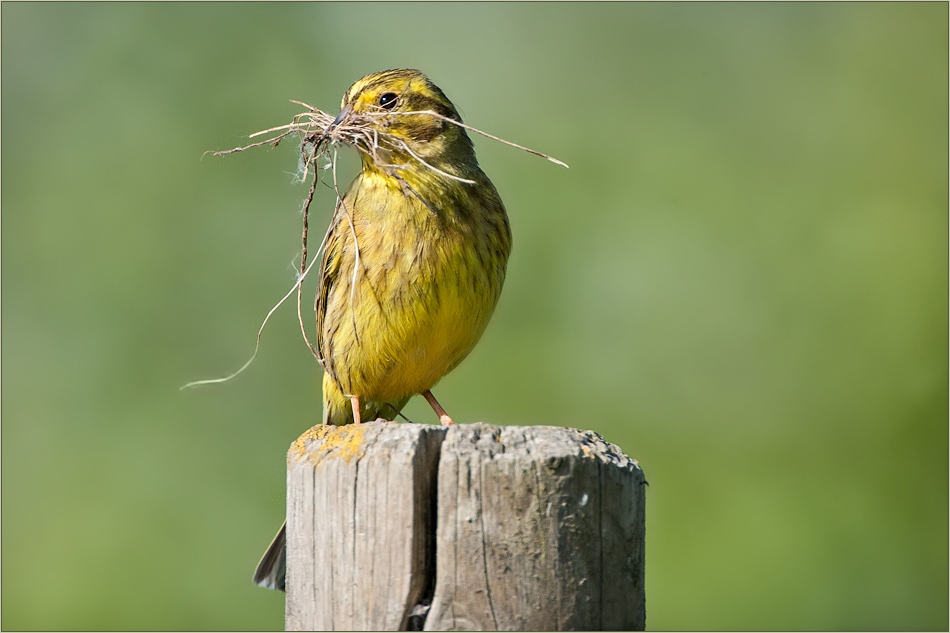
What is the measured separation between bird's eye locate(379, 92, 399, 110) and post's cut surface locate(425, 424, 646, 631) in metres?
2.28

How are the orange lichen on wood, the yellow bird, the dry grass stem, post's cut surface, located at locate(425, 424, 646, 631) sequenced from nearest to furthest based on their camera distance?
post's cut surface, located at locate(425, 424, 646, 631)
the orange lichen on wood
the dry grass stem
the yellow bird

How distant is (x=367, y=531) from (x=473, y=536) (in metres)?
0.29

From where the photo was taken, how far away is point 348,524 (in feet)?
8.16

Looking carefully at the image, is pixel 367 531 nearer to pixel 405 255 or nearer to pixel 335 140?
pixel 405 255

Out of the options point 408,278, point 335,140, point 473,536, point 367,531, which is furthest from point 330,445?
point 335,140

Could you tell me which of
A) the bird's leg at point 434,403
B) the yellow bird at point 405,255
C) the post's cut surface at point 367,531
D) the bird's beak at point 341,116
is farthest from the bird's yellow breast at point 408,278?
the post's cut surface at point 367,531

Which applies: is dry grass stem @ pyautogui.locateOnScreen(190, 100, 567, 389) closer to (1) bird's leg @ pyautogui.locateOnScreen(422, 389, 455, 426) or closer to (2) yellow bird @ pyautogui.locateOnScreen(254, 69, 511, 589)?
(2) yellow bird @ pyautogui.locateOnScreen(254, 69, 511, 589)

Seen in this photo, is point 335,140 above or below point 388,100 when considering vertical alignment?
below

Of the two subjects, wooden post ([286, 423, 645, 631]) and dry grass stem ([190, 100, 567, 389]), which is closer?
wooden post ([286, 423, 645, 631])

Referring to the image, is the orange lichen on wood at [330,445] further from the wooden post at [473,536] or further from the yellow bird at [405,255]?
the yellow bird at [405,255]

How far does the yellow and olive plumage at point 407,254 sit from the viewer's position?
13.6 feet

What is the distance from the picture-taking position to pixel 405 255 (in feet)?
13.5

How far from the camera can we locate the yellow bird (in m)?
4.14

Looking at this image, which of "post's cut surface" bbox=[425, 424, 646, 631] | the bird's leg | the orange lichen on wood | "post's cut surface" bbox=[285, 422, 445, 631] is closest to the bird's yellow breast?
the bird's leg
